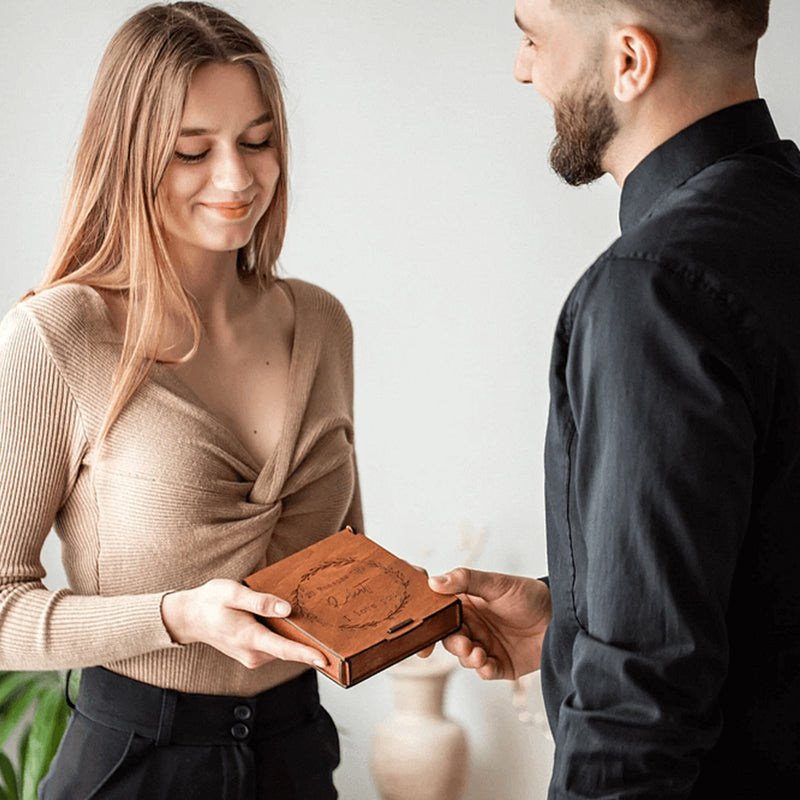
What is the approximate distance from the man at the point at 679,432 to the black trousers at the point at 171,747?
2.08 feet

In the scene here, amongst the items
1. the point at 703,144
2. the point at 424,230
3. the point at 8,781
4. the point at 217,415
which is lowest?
the point at 8,781

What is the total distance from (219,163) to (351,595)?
62 centimetres

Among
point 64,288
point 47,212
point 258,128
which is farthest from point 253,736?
point 47,212

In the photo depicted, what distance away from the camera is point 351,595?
4.47 ft

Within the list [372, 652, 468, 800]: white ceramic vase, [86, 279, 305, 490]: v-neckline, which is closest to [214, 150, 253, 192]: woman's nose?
[86, 279, 305, 490]: v-neckline

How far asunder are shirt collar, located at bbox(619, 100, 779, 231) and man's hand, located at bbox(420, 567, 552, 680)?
2.05 ft

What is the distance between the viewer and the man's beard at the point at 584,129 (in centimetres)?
98

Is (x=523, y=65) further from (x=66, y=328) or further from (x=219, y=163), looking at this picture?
(x=66, y=328)

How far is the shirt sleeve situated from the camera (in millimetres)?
816

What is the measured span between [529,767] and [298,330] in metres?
1.75

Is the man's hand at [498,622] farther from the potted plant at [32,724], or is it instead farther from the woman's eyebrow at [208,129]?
the potted plant at [32,724]

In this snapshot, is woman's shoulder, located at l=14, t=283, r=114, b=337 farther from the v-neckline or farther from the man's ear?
the man's ear

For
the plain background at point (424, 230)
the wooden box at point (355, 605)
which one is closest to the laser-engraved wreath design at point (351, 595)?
the wooden box at point (355, 605)

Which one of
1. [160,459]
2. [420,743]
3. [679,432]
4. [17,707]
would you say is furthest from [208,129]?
[420,743]
